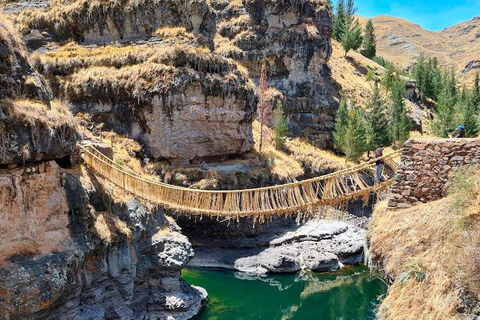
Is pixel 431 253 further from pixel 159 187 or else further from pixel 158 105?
pixel 158 105

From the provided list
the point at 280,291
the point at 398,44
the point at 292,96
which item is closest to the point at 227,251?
the point at 280,291

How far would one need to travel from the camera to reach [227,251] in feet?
59.5

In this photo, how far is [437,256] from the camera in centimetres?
552

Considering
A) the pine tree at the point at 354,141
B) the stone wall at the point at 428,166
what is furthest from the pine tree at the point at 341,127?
the stone wall at the point at 428,166

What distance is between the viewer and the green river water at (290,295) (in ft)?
43.8

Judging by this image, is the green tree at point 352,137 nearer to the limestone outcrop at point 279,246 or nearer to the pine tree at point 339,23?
the limestone outcrop at point 279,246

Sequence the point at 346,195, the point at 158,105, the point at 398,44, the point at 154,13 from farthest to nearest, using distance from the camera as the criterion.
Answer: the point at 398,44, the point at 154,13, the point at 158,105, the point at 346,195

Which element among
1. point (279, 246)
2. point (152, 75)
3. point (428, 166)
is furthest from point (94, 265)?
point (279, 246)

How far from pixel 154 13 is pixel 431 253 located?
17.2 metres

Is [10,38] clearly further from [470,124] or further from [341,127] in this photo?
[470,124]

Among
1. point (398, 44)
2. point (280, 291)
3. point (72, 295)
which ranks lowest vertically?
point (280, 291)

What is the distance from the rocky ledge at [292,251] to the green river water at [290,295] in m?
0.43

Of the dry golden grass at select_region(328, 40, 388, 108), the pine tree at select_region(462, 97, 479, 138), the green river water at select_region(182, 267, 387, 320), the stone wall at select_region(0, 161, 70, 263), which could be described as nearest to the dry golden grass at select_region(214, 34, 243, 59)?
the dry golden grass at select_region(328, 40, 388, 108)

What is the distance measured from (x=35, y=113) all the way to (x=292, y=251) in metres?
12.4
